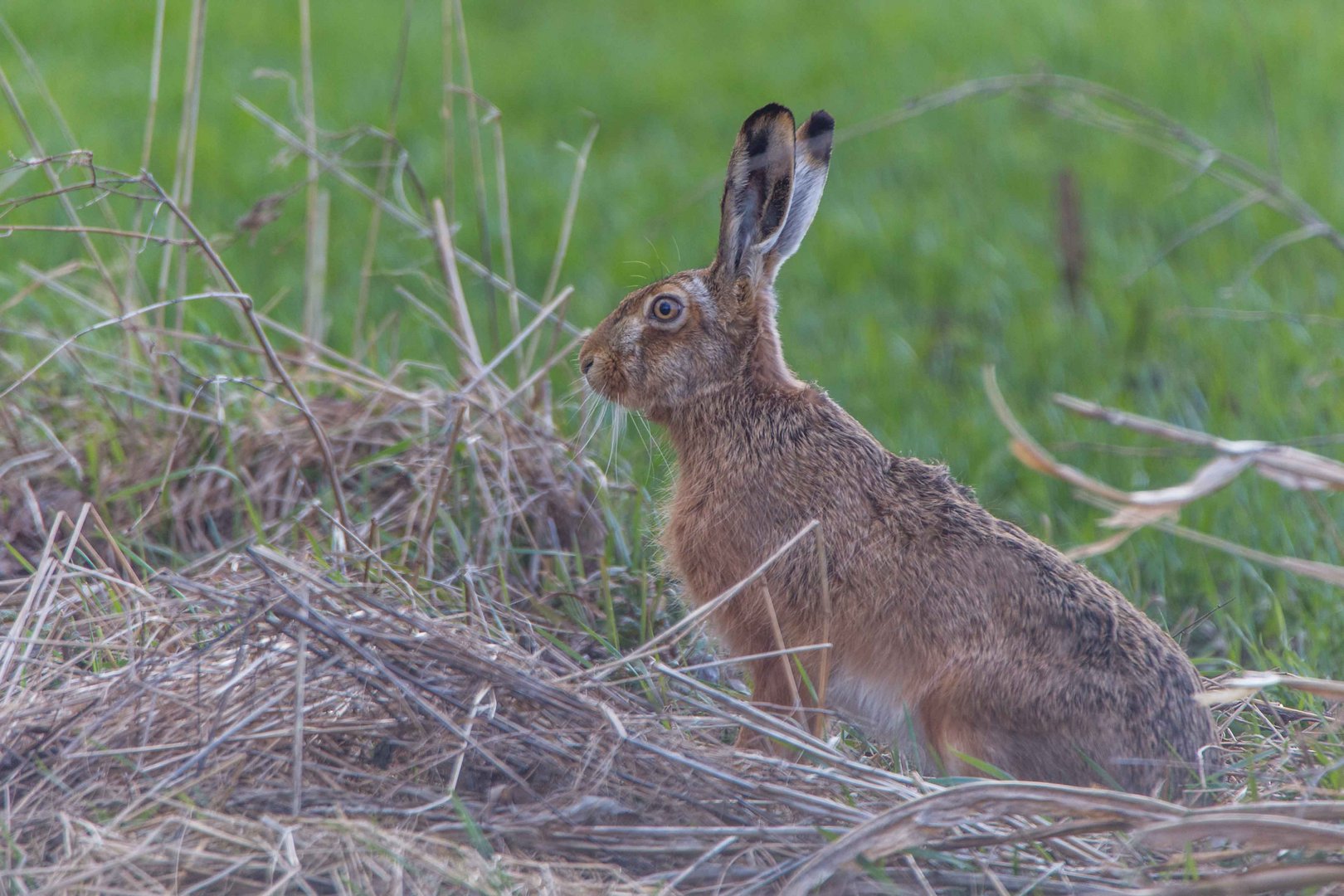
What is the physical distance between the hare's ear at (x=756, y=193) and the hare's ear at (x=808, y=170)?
46 mm

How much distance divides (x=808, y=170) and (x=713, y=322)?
0.46 meters

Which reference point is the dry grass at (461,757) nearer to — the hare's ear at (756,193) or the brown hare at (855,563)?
the brown hare at (855,563)

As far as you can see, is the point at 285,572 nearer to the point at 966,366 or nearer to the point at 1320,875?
the point at 1320,875

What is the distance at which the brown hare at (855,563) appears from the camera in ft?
10.5

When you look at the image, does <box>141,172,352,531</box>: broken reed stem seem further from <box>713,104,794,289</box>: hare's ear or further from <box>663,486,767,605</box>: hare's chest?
<box>713,104,794,289</box>: hare's ear

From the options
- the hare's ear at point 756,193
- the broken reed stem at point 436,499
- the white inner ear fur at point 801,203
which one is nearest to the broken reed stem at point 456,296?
the broken reed stem at point 436,499

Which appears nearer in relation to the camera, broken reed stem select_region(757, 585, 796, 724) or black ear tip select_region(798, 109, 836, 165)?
broken reed stem select_region(757, 585, 796, 724)

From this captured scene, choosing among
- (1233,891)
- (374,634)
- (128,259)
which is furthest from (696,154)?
(1233,891)

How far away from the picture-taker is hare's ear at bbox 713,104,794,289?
361 centimetres

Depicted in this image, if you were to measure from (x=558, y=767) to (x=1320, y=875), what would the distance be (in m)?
1.38

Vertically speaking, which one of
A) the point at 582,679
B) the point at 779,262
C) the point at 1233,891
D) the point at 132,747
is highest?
the point at 779,262

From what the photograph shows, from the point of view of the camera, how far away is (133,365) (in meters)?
4.66

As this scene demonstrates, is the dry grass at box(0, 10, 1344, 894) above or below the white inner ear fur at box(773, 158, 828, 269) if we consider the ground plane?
below

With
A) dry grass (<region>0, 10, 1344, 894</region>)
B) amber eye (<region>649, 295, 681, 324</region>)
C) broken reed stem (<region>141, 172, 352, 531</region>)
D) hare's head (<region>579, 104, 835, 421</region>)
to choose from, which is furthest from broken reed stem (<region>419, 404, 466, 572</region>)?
amber eye (<region>649, 295, 681, 324</region>)
